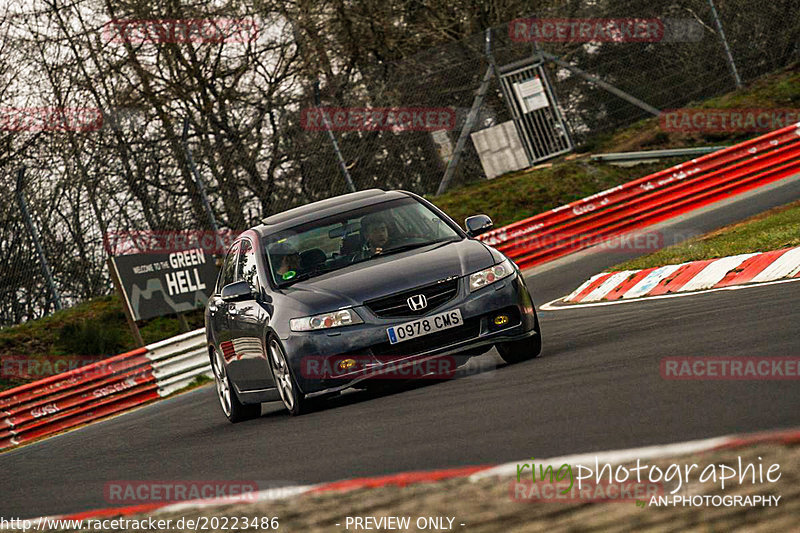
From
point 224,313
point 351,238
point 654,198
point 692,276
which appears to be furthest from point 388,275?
point 654,198

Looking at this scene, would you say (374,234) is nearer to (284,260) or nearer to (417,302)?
(284,260)

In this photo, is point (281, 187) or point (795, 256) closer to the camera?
point (795, 256)

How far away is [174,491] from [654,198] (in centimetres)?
1512

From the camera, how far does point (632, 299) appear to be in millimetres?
12070

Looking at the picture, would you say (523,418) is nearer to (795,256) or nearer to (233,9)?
(795,256)

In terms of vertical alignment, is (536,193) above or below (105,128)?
below

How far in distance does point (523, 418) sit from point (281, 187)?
52.8 ft

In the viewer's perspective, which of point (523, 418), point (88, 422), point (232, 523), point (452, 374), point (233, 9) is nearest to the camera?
point (232, 523)

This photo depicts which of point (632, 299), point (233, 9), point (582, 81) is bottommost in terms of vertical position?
point (632, 299)

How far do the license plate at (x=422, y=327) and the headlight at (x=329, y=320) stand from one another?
0.25 m

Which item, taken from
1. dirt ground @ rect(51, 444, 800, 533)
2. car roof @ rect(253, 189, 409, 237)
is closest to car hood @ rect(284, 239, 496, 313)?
car roof @ rect(253, 189, 409, 237)

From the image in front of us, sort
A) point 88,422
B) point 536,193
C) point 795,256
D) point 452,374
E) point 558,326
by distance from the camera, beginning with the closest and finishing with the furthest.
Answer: point 452,374 < point 795,256 < point 558,326 < point 88,422 < point 536,193

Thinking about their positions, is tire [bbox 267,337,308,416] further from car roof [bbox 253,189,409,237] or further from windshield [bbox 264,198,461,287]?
car roof [bbox 253,189,409,237]

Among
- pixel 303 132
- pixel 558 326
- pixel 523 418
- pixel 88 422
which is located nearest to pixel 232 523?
pixel 523 418
